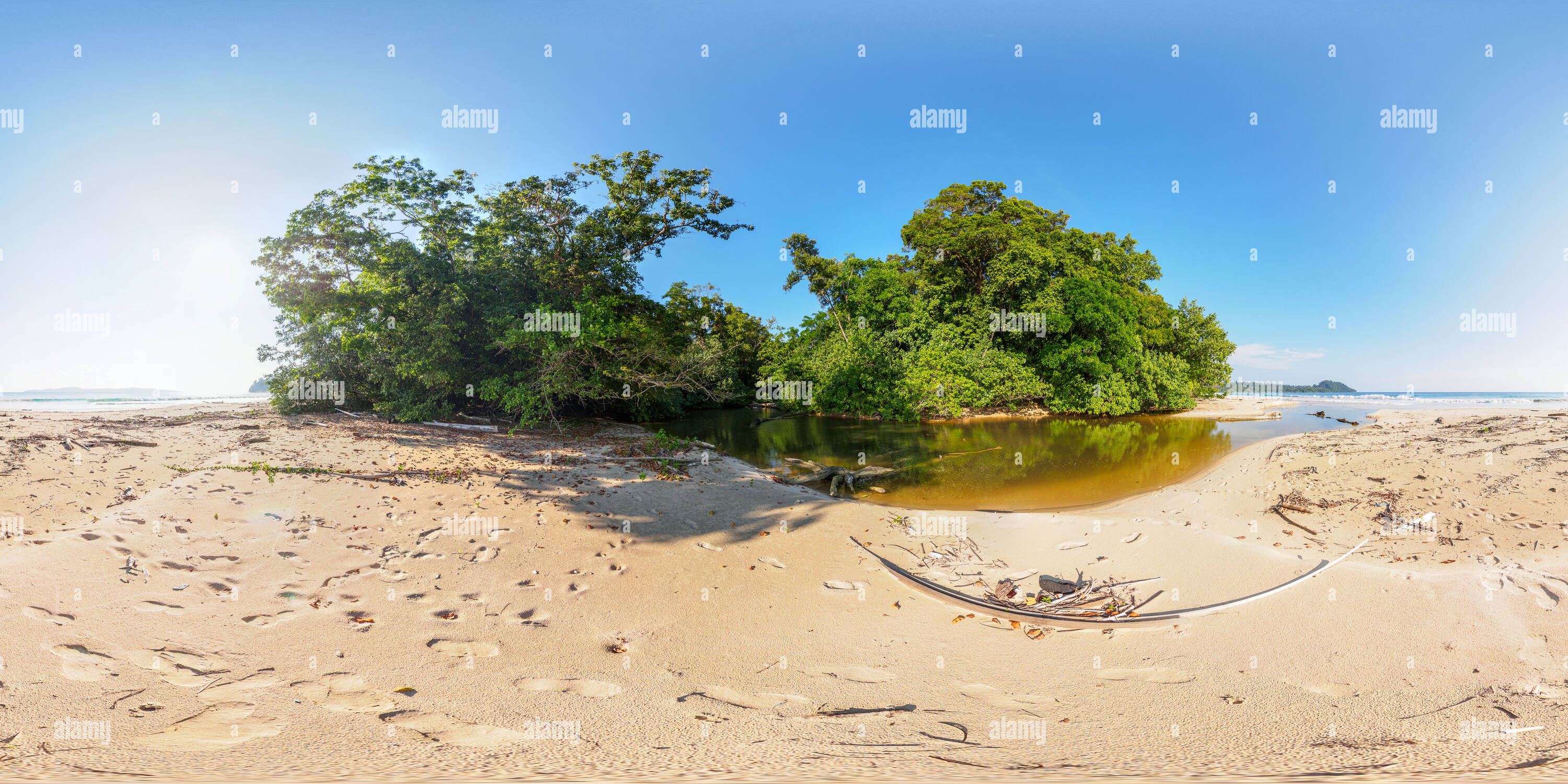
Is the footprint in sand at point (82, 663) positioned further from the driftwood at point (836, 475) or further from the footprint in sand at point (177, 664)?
the driftwood at point (836, 475)

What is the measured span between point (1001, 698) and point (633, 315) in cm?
1747

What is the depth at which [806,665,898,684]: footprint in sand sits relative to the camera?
366 cm

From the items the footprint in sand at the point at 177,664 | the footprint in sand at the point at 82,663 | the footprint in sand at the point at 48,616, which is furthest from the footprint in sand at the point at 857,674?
the footprint in sand at the point at 48,616

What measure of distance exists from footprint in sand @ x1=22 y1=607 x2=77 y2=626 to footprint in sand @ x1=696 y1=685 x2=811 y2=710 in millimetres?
4427

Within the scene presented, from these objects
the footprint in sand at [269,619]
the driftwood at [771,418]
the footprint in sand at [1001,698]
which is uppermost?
the driftwood at [771,418]

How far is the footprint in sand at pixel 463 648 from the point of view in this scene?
3824 mm

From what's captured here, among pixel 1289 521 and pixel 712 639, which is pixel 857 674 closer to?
pixel 712 639

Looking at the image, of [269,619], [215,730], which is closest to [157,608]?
[269,619]

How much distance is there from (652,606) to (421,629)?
1784 millimetres

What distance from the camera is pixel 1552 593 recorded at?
428 centimetres

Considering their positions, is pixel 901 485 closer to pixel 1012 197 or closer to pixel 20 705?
pixel 20 705

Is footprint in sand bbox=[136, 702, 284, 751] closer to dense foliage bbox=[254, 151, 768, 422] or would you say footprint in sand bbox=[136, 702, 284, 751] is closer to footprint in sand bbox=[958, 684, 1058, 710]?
footprint in sand bbox=[958, 684, 1058, 710]

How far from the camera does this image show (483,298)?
16.4 meters

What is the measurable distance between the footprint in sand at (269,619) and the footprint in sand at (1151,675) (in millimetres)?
6098
